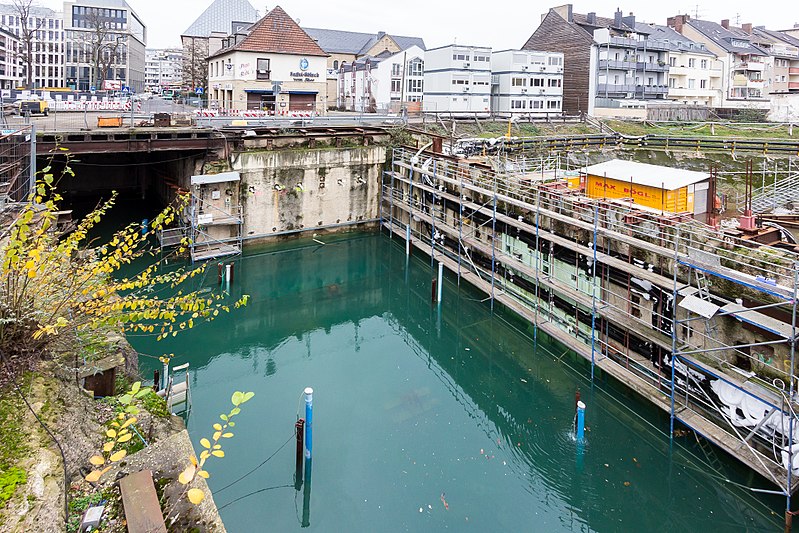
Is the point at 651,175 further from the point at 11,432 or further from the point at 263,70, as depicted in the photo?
the point at 263,70

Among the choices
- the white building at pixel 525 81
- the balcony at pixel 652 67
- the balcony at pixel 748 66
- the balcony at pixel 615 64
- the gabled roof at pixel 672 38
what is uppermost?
the gabled roof at pixel 672 38

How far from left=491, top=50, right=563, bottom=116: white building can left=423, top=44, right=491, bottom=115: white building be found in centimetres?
188

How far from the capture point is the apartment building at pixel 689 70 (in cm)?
Answer: 6856

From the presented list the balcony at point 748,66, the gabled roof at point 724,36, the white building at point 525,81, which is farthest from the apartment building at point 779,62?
the white building at point 525,81

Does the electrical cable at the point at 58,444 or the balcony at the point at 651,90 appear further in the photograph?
the balcony at the point at 651,90

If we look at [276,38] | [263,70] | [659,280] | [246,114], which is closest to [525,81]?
[276,38]

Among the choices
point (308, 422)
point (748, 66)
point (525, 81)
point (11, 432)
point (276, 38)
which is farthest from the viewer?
point (748, 66)

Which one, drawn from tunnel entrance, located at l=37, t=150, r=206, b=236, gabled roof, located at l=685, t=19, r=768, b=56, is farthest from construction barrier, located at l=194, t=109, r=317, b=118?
gabled roof, located at l=685, t=19, r=768, b=56

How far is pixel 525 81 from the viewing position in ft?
193

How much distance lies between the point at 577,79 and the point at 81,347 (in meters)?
63.7

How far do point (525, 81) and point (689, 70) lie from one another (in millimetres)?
24950

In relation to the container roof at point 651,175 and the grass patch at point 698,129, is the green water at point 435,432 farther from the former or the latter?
the grass patch at point 698,129

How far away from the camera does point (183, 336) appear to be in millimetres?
20422

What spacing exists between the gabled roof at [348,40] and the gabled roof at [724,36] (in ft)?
120
